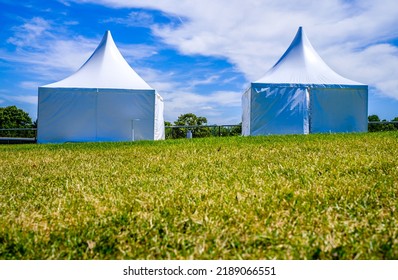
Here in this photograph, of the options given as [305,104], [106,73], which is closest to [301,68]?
[305,104]

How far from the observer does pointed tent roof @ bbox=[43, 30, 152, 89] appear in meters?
13.2

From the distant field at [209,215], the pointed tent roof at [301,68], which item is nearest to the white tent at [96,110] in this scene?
the pointed tent roof at [301,68]

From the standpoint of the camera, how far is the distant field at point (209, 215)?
1.58 meters

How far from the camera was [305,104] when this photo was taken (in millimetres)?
12945

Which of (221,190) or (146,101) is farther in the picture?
(146,101)

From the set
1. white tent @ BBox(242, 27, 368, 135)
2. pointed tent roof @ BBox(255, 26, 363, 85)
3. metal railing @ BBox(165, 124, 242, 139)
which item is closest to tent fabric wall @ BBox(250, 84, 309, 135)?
white tent @ BBox(242, 27, 368, 135)

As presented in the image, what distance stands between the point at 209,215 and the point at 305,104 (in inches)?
463

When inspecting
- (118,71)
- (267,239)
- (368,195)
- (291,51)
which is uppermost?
(291,51)

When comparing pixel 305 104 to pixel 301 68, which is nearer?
pixel 305 104

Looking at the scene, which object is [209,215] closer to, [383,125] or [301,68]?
[301,68]

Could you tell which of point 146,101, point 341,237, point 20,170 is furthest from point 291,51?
point 341,237

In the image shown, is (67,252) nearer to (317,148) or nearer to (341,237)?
(341,237)

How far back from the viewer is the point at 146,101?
43.0 feet
